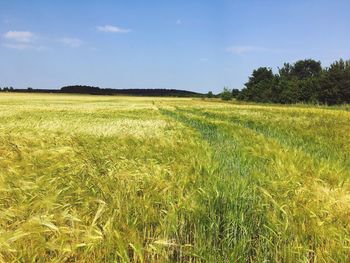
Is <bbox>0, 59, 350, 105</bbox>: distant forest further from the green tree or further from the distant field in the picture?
the distant field

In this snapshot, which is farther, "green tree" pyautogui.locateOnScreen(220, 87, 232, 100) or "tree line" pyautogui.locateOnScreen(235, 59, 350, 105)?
"green tree" pyautogui.locateOnScreen(220, 87, 232, 100)

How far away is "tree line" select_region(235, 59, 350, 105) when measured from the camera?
65000 mm

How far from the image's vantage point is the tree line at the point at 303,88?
6500cm

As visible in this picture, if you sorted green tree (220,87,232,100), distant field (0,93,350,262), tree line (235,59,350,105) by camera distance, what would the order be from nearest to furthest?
distant field (0,93,350,262) < tree line (235,59,350,105) < green tree (220,87,232,100)

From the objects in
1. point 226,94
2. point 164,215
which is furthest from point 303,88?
point 164,215

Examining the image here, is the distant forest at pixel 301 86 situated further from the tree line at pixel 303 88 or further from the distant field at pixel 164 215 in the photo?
the distant field at pixel 164 215

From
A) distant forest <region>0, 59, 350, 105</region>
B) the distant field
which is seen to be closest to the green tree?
distant forest <region>0, 59, 350, 105</region>

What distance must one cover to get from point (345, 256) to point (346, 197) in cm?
95

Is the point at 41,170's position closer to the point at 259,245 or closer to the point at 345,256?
the point at 259,245

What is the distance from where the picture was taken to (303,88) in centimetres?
7212

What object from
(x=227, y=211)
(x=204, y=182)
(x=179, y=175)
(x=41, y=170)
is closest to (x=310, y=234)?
(x=227, y=211)

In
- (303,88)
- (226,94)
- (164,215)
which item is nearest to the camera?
(164,215)

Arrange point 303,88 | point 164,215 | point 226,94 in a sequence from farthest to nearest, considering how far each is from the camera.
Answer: point 226,94
point 303,88
point 164,215

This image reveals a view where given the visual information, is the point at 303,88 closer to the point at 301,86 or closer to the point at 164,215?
the point at 301,86
